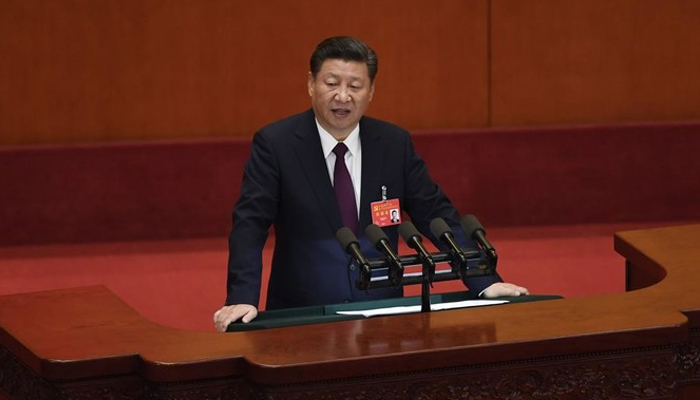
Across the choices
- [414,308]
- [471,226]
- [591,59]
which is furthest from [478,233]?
[591,59]

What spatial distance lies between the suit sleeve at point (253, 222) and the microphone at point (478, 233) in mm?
584

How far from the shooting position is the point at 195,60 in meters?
6.36

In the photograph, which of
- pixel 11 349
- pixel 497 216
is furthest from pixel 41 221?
pixel 11 349

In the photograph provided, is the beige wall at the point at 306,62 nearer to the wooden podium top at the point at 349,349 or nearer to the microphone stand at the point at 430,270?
the wooden podium top at the point at 349,349

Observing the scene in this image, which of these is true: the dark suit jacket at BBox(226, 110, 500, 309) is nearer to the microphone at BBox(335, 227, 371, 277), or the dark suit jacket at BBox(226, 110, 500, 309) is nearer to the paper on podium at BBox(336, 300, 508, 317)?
the paper on podium at BBox(336, 300, 508, 317)

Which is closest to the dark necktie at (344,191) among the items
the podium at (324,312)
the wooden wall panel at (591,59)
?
the podium at (324,312)

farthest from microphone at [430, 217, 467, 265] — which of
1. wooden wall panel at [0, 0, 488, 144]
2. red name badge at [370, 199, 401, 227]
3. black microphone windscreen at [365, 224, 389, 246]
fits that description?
wooden wall panel at [0, 0, 488, 144]

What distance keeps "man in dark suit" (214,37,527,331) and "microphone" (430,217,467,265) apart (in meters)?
0.46

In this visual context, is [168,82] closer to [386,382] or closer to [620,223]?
[620,223]

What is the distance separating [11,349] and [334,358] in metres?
0.78

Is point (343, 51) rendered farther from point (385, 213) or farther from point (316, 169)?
point (385, 213)

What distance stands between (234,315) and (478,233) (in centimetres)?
62

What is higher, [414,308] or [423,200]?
[423,200]

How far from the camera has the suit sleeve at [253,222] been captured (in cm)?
358
